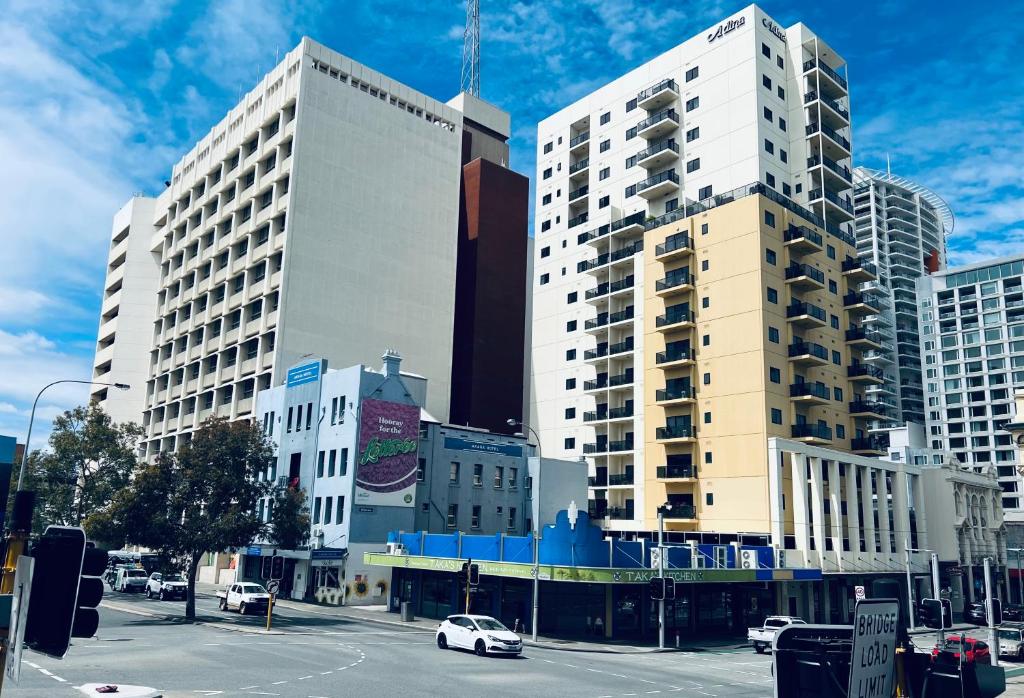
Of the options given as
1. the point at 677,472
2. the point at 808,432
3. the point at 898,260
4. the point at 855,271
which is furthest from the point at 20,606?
the point at 898,260

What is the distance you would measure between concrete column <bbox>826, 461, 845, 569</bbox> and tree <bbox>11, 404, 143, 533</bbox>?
192 ft

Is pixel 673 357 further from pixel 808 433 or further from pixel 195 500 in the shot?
pixel 195 500

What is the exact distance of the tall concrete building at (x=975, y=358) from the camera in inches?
5084

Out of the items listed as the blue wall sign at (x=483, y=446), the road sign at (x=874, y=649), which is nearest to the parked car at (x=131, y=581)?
the blue wall sign at (x=483, y=446)

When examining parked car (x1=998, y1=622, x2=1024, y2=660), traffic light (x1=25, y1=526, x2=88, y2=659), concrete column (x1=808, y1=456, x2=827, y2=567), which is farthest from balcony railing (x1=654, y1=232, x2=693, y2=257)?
traffic light (x1=25, y1=526, x2=88, y2=659)

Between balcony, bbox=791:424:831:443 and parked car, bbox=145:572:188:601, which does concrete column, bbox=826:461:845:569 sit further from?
parked car, bbox=145:572:188:601

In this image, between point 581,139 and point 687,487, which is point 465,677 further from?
point 581,139

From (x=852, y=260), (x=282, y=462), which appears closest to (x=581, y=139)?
(x=852, y=260)

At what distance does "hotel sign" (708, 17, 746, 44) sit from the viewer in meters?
74.9

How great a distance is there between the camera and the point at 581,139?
3561 inches

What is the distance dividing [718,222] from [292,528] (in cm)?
4331

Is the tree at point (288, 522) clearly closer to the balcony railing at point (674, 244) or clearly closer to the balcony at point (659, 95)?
the balcony railing at point (674, 244)

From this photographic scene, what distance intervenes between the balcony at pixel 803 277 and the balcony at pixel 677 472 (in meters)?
17.9

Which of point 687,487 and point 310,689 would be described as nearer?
point 310,689
